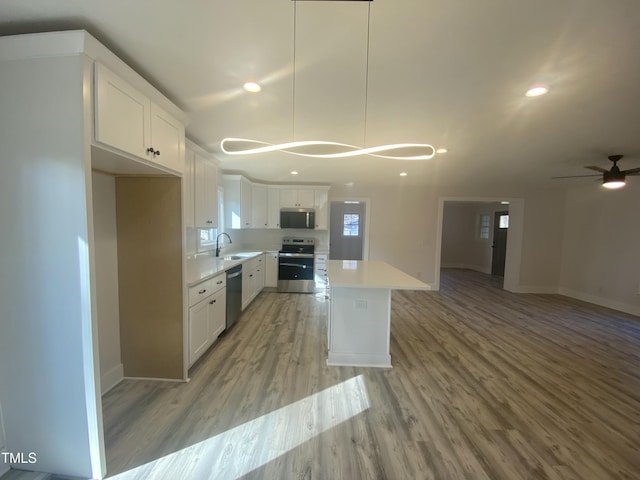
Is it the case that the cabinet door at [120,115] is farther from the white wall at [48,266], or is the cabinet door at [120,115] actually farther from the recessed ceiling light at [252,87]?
the recessed ceiling light at [252,87]

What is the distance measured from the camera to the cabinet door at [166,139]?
72.2 inches

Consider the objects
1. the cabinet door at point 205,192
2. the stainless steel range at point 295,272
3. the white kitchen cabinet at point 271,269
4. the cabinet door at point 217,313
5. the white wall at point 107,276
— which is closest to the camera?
the white wall at point 107,276

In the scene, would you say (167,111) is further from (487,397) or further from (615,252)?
(615,252)

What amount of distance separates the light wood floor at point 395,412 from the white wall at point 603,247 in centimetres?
191

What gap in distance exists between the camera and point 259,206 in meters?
5.46

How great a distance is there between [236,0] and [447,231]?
9314mm

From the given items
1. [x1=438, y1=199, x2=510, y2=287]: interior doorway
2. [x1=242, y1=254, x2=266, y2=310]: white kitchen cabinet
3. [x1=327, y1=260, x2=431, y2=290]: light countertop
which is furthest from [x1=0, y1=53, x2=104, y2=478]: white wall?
[x1=438, y1=199, x2=510, y2=287]: interior doorway

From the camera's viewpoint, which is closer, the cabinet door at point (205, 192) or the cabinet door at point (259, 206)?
the cabinet door at point (205, 192)

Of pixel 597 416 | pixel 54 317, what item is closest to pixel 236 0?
pixel 54 317

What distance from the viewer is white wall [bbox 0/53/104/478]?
1.29 metres

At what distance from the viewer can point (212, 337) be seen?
9.33 ft

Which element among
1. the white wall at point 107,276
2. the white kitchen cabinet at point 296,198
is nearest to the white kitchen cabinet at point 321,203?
the white kitchen cabinet at point 296,198

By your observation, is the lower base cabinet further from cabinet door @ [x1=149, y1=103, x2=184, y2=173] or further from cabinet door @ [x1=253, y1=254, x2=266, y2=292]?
cabinet door @ [x1=253, y1=254, x2=266, y2=292]

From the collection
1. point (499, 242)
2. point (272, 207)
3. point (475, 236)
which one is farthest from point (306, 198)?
point (475, 236)
